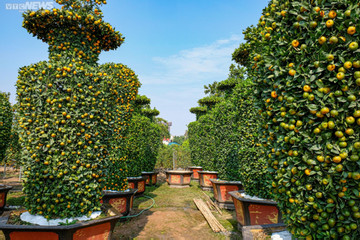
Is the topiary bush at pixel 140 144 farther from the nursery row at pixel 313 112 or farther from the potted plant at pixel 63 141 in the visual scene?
the nursery row at pixel 313 112

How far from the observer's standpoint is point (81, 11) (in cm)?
460

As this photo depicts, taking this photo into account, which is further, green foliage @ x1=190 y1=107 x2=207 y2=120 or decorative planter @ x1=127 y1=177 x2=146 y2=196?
green foliage @ x1=190 y1=107 x2=207 y2=120

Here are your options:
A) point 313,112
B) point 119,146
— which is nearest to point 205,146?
point 119,146

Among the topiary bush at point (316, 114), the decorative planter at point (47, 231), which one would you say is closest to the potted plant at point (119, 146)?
the decorative planter at point (47, 231)

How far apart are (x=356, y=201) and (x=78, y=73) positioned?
4.70m

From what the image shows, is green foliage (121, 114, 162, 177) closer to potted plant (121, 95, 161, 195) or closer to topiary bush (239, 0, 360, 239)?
potted plant (121, 95, 161, 195)

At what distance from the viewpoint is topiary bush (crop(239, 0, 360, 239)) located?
2.08 meters

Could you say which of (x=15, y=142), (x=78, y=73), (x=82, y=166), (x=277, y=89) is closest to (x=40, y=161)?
(x=82, y=166)

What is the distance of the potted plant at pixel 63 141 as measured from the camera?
3734mm

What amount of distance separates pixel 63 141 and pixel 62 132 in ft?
0.60

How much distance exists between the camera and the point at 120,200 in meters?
6.59

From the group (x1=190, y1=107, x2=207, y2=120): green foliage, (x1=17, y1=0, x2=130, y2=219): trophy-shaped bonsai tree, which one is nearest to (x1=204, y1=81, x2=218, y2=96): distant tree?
(x1=190, y1=107, x2=207, y2=120): green foliage

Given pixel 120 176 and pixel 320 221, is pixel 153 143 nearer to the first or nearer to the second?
pixel 120 176

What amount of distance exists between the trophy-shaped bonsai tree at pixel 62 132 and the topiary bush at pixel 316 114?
10.8 ft
